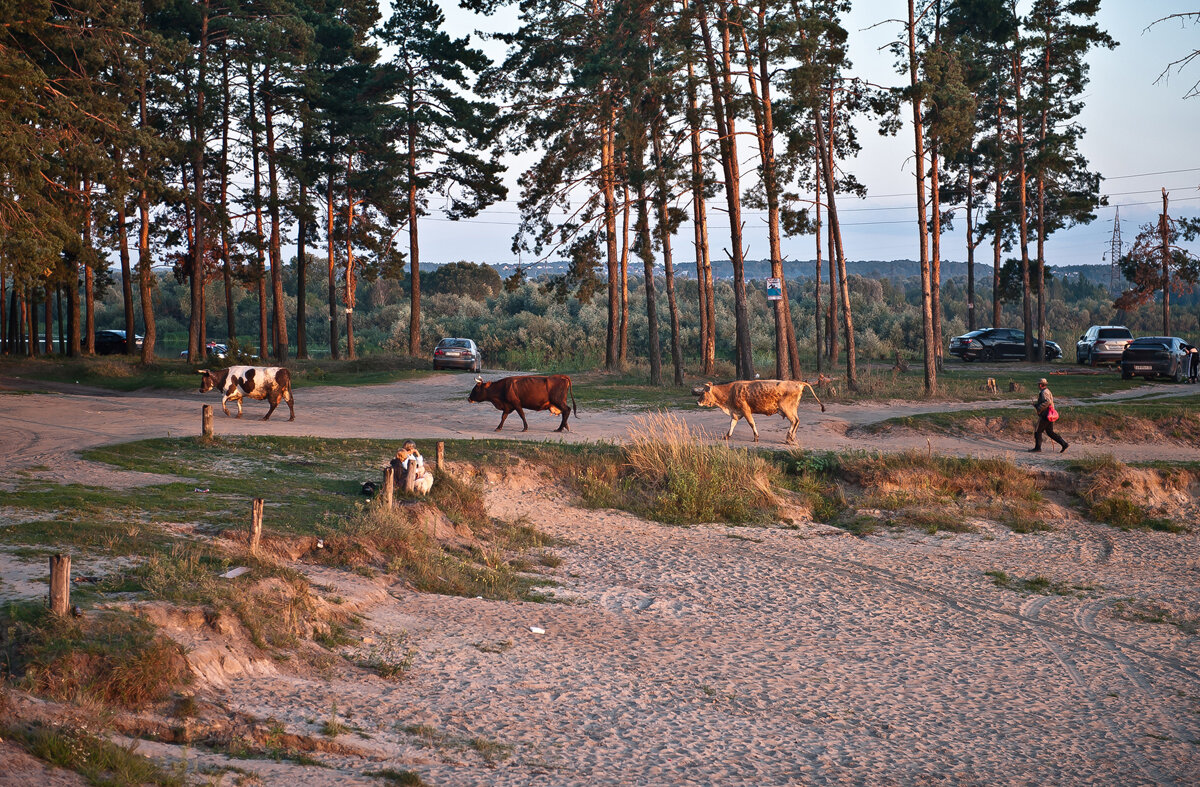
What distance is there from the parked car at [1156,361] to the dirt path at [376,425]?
337 cm

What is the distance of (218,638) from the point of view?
7840mm

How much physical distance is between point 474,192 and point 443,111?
146 inches

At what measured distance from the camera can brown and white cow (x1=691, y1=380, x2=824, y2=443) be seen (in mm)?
19844

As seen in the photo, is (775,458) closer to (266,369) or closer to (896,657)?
(896,657)

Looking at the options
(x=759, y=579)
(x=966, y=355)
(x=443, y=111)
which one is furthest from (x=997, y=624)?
(x=966, y=355)

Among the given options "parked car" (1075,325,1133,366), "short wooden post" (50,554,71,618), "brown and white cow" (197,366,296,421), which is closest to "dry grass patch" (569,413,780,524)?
"brown and white cow" (197,366,296,421)

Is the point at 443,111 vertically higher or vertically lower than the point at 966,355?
higher

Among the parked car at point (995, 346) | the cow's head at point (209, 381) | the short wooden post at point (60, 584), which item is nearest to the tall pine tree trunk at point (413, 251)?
the cow's head at point (209, 381)

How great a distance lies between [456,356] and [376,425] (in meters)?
18.8

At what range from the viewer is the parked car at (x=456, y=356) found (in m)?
41.0

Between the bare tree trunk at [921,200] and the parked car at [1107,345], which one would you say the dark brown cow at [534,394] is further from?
the parked car at [1107,345]

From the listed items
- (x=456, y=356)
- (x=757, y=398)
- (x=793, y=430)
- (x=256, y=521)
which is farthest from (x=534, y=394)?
(x=456, y=356)

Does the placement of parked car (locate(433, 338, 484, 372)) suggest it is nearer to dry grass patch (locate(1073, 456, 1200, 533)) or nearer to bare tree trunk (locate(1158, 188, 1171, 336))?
dry grass patch (locate(1073, 456, 1200, 533))

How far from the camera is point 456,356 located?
41.0 m
